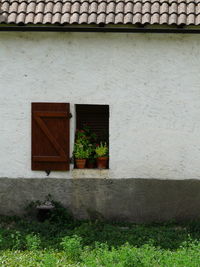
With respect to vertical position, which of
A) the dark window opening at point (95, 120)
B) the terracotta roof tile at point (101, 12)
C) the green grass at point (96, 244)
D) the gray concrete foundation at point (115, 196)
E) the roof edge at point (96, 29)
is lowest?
the green grass at point (96, 244)

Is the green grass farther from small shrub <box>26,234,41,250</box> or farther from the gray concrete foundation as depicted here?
the gray concrete foundation

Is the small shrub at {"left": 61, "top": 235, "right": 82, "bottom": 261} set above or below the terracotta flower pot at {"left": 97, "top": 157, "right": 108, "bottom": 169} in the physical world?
below

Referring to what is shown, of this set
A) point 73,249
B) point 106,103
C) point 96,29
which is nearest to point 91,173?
point 106,103

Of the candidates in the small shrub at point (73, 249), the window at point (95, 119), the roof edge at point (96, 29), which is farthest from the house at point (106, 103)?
the small shrub at point (73, 249)

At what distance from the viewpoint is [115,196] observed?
11836mm

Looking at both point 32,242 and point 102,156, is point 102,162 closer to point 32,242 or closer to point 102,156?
point 102,156

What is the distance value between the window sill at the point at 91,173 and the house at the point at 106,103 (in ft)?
0.06

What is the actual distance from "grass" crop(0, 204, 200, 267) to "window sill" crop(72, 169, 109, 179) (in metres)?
0.76

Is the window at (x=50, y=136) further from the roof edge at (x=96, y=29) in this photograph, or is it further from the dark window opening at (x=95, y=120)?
the roof edge at (x=96, y=29)

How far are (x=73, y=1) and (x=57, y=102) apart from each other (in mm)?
1715

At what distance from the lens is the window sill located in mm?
11844

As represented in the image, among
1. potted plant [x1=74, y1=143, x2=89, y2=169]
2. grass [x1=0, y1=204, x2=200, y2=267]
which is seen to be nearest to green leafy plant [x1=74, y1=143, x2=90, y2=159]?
potted plant [x1=74, y1=143, x2=89, y2=169]

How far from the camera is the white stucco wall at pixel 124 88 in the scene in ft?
38.1

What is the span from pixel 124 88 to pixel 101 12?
4.25 feet
